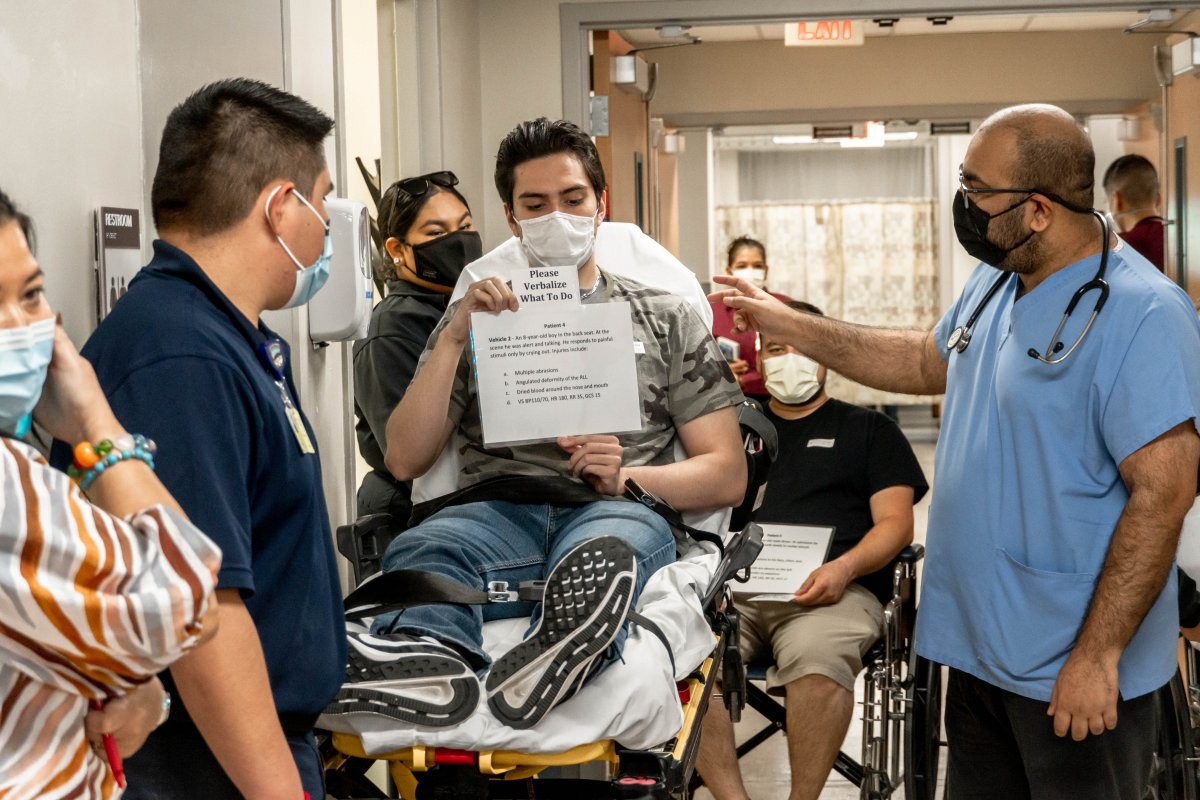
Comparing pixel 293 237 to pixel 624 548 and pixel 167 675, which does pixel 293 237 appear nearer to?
pixel 167 675

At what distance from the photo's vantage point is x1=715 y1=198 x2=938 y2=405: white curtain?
12.4m

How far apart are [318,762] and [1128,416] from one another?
1.47 m

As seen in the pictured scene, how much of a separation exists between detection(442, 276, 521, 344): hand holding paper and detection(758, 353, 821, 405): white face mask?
1.76 metres

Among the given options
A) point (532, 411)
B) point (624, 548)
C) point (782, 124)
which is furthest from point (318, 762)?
point (782, 124)

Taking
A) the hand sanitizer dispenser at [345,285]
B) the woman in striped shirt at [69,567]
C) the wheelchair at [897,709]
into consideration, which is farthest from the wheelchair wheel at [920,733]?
the woman in striped shirt at [69,567]

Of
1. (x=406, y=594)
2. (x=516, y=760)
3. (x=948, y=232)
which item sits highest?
(x=948, y=232)

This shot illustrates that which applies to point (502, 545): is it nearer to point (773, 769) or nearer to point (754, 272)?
point (773, 769)

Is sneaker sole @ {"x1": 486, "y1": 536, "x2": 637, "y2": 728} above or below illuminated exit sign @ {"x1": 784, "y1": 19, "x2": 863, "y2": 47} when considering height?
below

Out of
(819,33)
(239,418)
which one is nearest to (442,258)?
(239,418)

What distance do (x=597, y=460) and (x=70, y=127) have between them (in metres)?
1.10

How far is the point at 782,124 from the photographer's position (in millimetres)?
8539

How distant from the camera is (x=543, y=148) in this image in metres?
2.67

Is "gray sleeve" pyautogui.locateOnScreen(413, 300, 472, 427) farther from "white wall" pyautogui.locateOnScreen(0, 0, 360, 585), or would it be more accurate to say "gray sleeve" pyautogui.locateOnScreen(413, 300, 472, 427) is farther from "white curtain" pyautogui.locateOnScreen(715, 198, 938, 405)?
"white curtain" pyautogui.locateOnScreen(715, 198, 938, 405)

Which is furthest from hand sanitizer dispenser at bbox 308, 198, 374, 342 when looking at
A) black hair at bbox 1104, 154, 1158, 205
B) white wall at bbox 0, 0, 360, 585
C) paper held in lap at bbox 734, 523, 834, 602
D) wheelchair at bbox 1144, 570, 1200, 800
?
black hair at bbox 1104, 154, 1158, 205
